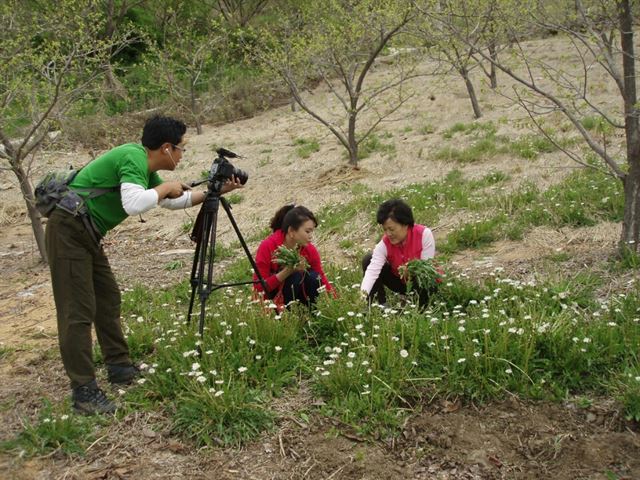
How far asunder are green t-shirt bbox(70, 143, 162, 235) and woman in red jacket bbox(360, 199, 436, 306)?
192 cm

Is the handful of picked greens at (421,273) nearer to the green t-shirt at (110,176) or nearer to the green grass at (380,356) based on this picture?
the green grass at (380,356)

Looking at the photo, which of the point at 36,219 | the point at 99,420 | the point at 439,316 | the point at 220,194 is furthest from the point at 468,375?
the point at 36,219

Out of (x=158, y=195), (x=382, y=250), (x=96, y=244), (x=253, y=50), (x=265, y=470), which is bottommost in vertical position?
(x=265, y=470)

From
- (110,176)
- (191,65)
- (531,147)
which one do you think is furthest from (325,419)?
(191,65)

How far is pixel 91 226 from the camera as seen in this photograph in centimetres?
362

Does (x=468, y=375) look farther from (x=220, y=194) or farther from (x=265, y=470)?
(x=220, y=194)

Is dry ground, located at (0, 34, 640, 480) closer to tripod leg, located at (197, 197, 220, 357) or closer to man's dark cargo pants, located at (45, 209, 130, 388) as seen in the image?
man's dark cargo pants, located at (45, 209, 130, 388)

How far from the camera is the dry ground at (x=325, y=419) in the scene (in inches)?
127

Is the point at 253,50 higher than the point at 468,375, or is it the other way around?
the point at 253,50

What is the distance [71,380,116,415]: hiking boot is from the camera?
3717 millimetres

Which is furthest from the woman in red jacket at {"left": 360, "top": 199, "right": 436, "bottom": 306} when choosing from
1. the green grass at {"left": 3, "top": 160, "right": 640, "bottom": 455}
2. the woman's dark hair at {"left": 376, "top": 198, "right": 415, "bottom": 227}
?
the green grass at {"left": 3, "top": 160, "right": 640, "bottom": 455}

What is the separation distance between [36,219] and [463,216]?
5.46 meters

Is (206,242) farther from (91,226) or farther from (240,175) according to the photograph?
(91,226)

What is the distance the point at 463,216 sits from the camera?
747 centimetres
